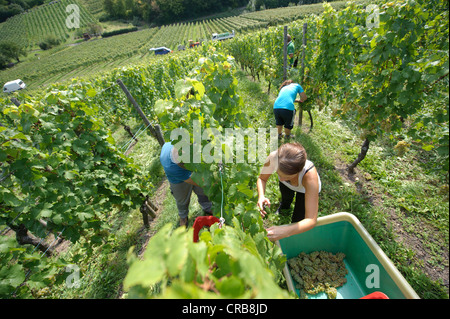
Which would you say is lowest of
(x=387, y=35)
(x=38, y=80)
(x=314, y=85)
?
(x=38, y=80)

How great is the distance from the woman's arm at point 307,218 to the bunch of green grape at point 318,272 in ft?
2.62

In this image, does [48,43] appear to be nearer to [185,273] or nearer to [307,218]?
[307,218]

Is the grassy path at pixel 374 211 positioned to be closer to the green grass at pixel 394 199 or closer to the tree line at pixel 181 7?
the green grass at pixel 394 199

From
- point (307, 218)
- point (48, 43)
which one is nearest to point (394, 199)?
point (307, 218)

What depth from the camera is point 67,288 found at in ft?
8.75

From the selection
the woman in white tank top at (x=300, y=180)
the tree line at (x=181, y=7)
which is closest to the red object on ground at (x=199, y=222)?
the woman in white tank top at (x=300, y=180)

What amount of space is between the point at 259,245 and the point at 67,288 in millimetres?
2957

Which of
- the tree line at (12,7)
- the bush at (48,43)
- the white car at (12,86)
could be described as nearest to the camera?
the white car at (12,86)

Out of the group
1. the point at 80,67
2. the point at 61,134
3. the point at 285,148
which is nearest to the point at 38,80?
the point at 80,67

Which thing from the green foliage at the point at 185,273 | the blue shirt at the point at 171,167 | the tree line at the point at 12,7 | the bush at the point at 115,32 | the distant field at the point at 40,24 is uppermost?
the tree line at the point at 12,7

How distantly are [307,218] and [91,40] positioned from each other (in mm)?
73376

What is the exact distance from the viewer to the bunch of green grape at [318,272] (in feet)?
7.07
